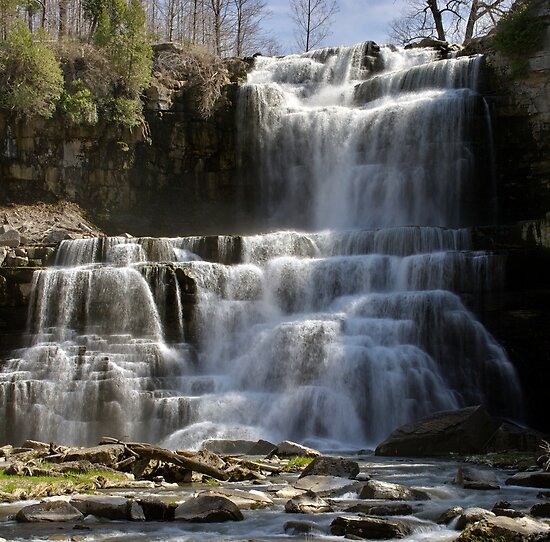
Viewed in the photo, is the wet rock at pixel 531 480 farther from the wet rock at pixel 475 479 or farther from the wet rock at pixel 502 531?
the wet rock at pixel 502 531

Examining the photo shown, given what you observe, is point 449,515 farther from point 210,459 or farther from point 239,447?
point 239,447

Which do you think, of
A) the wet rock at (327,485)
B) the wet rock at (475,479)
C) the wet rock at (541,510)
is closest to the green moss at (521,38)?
the wet rock at (475,479)

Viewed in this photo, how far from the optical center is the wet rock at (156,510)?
30.7 ft

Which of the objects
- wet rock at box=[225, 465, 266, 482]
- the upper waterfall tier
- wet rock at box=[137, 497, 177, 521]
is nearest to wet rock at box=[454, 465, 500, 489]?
wet rock at box=[225, 465, 266, 482]

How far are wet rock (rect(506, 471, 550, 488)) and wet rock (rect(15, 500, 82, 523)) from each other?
6.34 m

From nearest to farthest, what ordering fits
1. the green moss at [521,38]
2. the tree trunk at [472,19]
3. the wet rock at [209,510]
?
the wet rock at [209,510] < the green moss at [521,38] < the tree trunk at [472,19]

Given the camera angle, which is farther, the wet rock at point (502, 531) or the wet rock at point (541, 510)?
the wet rock at point (541, 510)

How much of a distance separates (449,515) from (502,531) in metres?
1.90

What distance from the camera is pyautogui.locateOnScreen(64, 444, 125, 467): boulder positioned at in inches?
512

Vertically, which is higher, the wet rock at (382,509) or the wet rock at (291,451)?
the wet rock at (382,509)

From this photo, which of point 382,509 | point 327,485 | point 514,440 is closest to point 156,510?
A: point 382,509

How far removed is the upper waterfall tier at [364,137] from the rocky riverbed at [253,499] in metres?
15.9

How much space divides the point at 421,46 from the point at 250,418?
71.3 ft

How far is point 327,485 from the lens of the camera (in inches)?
442
